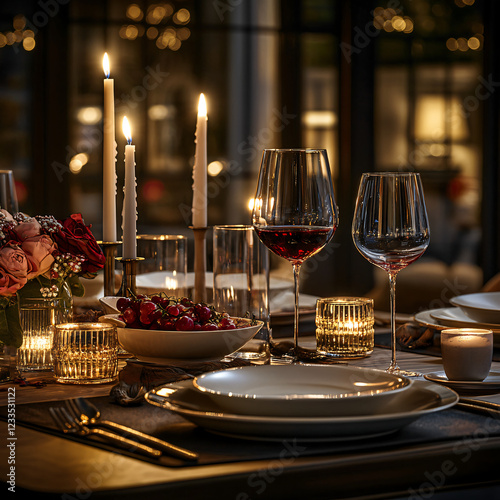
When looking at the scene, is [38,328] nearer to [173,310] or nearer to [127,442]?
[173,310]

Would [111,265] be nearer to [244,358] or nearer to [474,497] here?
[244,358]

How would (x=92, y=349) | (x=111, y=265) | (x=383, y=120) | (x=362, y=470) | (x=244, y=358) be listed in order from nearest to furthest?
(x=362, y=470), (x=92, y=349), (x=244, y=358), (x=111, y=265), (x=383, y=120)

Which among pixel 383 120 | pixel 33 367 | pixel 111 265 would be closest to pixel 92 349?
pixel 33 367

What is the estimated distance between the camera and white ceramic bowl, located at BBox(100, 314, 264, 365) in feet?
3.34

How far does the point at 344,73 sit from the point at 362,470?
14.3 ft

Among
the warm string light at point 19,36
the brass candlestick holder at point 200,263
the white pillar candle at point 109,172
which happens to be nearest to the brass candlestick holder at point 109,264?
the white pillar candle at point 109,172

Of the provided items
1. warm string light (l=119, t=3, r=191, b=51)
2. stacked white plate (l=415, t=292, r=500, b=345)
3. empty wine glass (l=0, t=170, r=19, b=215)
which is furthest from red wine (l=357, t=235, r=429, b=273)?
warm string light (l=119, t=3, r=191, b=51)

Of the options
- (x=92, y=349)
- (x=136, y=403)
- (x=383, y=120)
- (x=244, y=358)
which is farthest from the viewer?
(x=383, y=120)

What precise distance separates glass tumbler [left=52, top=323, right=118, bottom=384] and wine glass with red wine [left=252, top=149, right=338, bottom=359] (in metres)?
0.25

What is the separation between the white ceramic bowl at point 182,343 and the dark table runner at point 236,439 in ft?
0.55

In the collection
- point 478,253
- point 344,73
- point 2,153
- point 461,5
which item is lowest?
point 478,253

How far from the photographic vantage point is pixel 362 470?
2.19 feet

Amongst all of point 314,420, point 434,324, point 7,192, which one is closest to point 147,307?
point 314,420

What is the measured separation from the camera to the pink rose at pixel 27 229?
1.09 m
